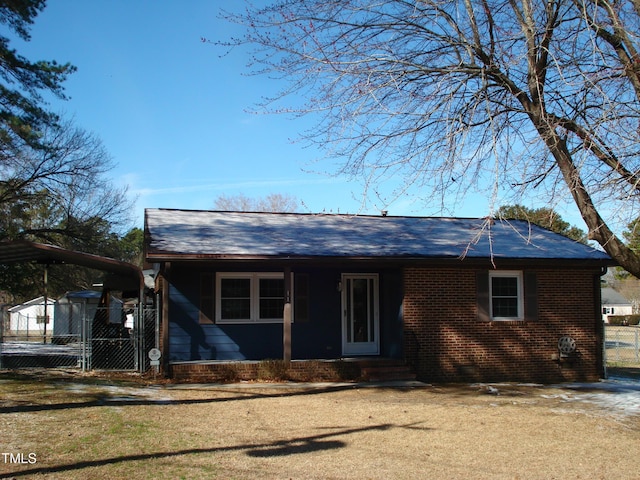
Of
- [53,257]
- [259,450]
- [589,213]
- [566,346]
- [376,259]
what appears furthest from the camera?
[566,346]

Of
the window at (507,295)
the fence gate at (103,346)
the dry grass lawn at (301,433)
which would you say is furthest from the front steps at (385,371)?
the fence gate at (103,346)

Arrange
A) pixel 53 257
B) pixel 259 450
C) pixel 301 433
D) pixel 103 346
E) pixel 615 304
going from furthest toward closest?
pixel 615 304, pixel 103 346, pixel 53 257, pixel 301 433, pixel 259 450

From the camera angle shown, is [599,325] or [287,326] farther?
[599,325]

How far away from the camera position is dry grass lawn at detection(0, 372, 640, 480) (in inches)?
254

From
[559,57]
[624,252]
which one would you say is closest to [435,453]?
[624,252]

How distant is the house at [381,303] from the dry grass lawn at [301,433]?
2.01m

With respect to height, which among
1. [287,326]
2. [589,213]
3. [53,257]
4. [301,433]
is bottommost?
[301,433]

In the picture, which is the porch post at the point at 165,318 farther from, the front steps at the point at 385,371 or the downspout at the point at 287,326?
the front steps at the point at 385,371

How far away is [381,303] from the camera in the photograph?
15.2 m

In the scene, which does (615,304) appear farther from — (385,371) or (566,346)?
(385,371)

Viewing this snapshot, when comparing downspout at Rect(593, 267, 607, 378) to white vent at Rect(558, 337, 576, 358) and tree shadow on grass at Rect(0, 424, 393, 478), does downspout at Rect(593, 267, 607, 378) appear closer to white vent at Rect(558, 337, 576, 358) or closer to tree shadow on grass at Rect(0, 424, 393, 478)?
white vent at Rect(558, 337, 576, 358)

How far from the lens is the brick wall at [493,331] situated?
13.8 m

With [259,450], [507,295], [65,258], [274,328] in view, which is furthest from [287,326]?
[259,450]

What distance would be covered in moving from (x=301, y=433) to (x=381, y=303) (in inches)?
290
